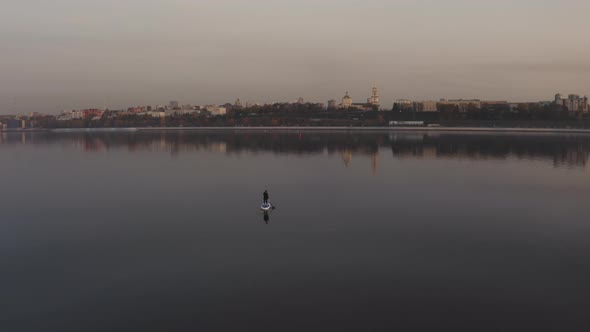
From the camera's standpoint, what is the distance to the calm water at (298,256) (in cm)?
1366

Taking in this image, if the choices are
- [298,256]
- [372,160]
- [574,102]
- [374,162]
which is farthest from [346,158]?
[574,102]

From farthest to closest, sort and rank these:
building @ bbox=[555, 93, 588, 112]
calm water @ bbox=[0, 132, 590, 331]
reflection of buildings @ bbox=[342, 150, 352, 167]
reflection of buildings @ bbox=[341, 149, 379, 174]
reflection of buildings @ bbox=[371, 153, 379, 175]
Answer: building @ bbox=[555, 93, 588, 112]
reflection of buildings @ bbox=[342, 150, 352, 167]
reflection of buildings @ bbox=[341, 149, 379, 174]
reflection of buildings @ bbox=[371, 153, 379, 175]
calm water @ bbox=[0, 132, 590, 331]

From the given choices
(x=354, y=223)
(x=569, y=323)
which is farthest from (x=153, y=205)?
(x=569, y=323)

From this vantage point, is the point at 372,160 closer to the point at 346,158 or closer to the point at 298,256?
the point at 346,158

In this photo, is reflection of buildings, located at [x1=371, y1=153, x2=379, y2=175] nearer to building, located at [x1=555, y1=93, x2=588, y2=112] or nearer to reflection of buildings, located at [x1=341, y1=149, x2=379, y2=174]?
reflection of buildings, located at [x1=341, y1=149, x2=379, y2=174]

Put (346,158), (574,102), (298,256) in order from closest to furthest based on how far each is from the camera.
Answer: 1. (298,256)
2. (346,158)
3. (574,102)

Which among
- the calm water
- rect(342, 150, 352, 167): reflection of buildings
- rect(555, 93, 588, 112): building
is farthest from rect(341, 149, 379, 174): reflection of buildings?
rect(555, 93, 588, 112): building

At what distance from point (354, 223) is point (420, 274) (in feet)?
25.6

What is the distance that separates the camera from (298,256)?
61.7 ft

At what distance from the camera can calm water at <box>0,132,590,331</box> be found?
538 inches

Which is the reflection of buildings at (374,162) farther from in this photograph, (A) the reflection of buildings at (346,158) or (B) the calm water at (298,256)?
(B) the calm water at (298,256)

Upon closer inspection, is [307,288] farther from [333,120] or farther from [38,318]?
[333,120]

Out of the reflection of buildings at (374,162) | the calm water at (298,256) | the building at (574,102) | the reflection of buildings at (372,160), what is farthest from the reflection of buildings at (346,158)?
the building at (574,102)

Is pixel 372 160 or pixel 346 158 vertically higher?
pixel 346 158
